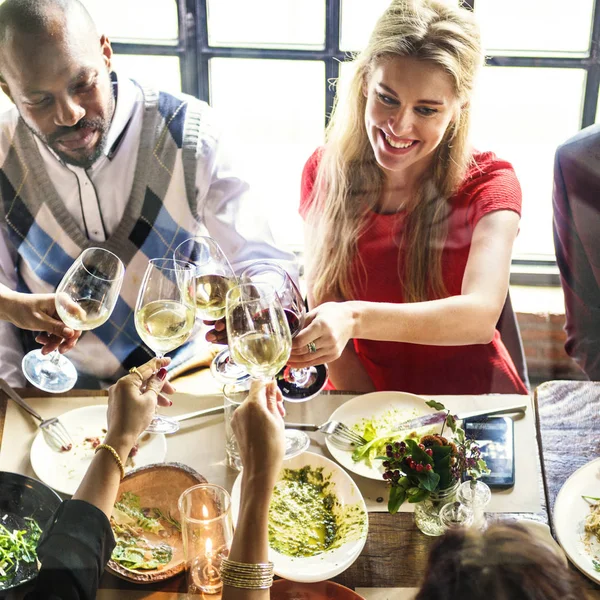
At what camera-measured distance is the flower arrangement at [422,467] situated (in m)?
0.81

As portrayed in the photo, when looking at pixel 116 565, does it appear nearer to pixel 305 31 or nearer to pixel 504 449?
pixel 504 449

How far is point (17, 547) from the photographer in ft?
2.82

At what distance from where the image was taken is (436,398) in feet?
3.51

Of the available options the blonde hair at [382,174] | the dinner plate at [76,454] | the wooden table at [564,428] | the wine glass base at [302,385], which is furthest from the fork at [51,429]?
the wooden table at [564,428]

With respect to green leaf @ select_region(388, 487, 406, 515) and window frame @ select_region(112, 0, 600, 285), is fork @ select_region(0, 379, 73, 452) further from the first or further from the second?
window frame @ select_region(112, 0, 600, 285)

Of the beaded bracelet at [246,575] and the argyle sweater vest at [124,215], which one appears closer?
the beaded bracelet at [246,575]

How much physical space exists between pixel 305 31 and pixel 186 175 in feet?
1.10

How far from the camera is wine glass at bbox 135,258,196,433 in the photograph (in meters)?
0.91

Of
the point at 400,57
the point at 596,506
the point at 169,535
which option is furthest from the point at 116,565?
the point at 400,57

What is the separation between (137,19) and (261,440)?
0.84m

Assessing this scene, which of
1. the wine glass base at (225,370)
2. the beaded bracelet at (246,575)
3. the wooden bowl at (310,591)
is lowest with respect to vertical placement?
the wooden bowl at (310,591)

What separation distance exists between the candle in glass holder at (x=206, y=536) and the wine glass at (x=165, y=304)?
220 millimetres

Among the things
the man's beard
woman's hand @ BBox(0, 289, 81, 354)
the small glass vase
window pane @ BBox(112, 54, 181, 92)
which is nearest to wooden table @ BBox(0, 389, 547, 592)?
the small glass vase

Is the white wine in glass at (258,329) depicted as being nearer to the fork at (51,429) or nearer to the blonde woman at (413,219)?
the blonde woman at (413,219)
